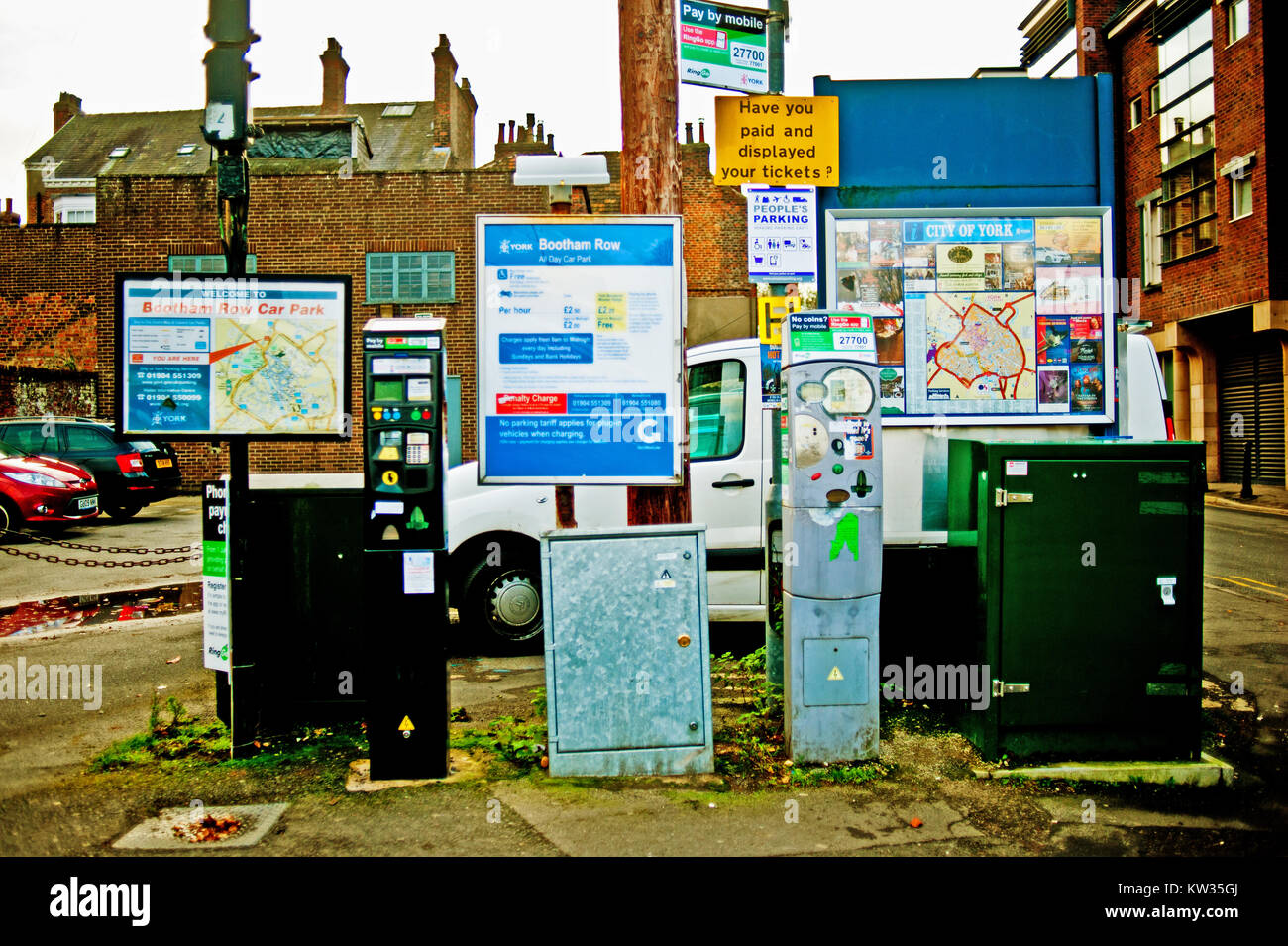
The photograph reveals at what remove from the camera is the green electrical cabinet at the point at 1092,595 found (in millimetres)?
4273

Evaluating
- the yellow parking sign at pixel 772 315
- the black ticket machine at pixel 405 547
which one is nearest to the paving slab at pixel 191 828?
the black ticket machine at pixel 405 547

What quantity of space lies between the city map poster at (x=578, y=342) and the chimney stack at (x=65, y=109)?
144 ft

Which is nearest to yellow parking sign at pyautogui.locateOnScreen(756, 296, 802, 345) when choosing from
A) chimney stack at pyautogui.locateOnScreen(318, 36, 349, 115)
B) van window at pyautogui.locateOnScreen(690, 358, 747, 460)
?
van window at pyautogui.locateOnScreen(690, 358, 747, 460)

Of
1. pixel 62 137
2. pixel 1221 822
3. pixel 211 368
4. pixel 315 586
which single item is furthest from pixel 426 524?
pixel 62 137

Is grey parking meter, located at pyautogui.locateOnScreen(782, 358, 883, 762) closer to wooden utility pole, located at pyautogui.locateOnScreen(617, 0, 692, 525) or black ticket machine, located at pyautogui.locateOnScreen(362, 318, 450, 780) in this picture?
wooden utility pole, located at pyautogui.locateOnScreen(617, 0, 692, 525)

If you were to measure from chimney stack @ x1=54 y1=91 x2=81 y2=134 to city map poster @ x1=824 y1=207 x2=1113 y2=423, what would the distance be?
44.2 m

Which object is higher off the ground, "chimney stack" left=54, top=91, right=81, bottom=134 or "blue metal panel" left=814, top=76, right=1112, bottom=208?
"chimney stack" left=54, top=91, right=81, bottom=134

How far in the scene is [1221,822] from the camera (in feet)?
12.8

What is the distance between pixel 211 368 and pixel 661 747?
9.23ft

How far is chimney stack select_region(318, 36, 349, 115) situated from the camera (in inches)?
1330

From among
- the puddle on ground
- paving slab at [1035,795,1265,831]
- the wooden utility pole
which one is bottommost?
paving slab at [1035,795,1265,831]

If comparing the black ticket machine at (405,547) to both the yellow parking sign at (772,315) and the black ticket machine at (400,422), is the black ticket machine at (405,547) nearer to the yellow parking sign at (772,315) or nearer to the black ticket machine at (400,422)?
the black ticket machine at (400,422)

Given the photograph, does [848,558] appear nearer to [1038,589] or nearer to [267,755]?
[1038,589]
